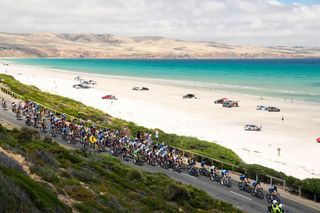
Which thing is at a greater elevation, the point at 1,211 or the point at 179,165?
the point at 1,211

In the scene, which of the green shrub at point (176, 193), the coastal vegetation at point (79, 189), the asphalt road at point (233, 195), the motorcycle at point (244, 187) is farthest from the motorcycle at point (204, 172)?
the green shrub at point (176, 193)

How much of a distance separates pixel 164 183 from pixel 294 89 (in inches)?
3861

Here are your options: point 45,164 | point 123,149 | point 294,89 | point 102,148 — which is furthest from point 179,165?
point 294,89

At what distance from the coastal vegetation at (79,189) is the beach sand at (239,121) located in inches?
631

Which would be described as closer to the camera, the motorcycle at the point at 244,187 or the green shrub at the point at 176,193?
the green shrub at the point at 176,193

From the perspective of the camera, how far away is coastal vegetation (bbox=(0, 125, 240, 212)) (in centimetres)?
975

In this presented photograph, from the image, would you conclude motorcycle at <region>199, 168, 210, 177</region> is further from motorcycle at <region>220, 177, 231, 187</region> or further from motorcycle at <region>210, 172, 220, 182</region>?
motorcycle at <region>220, 177, 231, 187</region>

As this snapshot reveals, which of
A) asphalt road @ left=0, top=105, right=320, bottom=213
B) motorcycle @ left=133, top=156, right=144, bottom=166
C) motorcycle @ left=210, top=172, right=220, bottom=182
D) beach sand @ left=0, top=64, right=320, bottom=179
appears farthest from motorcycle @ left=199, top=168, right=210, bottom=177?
beach sand @ left=0, top=64, right=320, bottom=179

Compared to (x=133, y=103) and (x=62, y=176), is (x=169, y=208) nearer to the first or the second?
(x=62, y=176)

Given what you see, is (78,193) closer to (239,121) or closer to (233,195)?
(233,195)

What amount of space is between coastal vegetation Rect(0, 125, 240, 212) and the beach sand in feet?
52.6

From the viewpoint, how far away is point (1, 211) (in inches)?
319

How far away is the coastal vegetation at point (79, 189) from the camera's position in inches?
384

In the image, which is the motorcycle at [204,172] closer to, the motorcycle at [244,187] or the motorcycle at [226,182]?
the motorcycle at [226,182]
